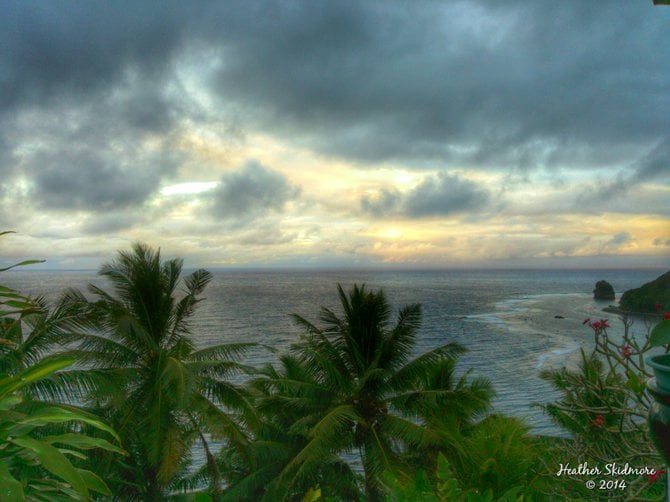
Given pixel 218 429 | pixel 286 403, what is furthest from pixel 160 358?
pixel 286 403

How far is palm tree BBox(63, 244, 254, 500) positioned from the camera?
12.2 metres

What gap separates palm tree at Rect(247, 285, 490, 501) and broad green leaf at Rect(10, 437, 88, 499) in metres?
10.9

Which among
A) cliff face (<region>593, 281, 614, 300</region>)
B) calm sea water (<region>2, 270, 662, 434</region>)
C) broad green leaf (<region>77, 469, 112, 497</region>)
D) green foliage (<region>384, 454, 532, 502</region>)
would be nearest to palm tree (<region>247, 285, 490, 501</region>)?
calm sea water (<region>2, 270, 662, 434</region>)

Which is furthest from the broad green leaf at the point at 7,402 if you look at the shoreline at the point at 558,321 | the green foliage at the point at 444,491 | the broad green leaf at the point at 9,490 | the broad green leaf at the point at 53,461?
the shoreline at the point at 558,321

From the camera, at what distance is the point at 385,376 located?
1454 centimetres

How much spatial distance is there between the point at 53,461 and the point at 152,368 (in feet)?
39.7

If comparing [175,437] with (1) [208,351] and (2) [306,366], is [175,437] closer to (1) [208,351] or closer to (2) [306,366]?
(1) [208,351]

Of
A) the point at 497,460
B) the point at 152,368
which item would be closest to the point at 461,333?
the point at 497,460

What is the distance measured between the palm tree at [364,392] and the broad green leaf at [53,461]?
35.6 feet

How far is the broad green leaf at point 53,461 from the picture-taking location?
2.04 meters

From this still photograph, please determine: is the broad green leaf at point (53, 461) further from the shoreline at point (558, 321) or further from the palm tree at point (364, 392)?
the shoreline at point (558, 321)

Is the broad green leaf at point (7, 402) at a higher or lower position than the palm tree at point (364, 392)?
higher

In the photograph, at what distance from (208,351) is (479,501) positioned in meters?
12.7

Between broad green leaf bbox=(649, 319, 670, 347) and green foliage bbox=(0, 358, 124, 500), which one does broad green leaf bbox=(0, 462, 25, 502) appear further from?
broad green leaf bbox=(649, 319, 670, 347)
